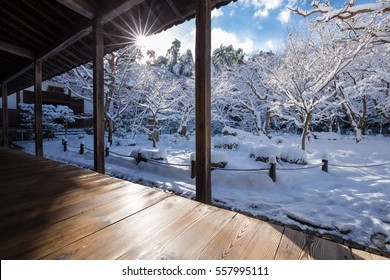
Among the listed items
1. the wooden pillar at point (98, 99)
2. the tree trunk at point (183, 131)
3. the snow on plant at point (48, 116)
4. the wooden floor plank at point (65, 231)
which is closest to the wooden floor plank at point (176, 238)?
the wooden floor plank at point (65, 231)

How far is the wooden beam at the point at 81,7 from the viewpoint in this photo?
10.9 feet

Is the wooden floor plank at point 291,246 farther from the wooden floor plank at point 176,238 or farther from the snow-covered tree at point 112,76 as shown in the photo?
the snow-covered tree at point 112,76

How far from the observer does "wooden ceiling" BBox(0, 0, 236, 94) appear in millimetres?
3359

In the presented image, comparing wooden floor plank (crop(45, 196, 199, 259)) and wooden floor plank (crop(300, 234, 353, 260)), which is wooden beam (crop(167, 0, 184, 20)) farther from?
wooden floor plank (crop(300, 234, 353, 260))

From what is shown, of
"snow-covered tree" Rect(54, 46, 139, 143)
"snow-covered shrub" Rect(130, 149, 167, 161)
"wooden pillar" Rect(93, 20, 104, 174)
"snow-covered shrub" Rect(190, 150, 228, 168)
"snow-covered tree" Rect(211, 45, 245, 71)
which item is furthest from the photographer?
"snow-covered tree" Rect(211, 45, 245, 71)

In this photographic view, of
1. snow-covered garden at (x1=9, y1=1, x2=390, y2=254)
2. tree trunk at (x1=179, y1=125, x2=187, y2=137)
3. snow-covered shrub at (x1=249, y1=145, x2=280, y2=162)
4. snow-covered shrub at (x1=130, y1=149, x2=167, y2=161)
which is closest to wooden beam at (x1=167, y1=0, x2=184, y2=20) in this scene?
snow-covered garden at (x1=9, y1=1, x2=390, y2=254)

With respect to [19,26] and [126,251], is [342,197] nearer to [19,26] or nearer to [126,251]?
[126,251]

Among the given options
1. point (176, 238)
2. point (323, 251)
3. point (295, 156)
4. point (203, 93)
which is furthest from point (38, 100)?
point (295, 156)

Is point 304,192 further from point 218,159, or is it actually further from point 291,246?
point 291,246

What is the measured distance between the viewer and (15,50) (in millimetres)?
5133

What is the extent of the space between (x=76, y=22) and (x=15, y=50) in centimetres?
238

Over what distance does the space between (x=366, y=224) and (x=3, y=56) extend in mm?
10182

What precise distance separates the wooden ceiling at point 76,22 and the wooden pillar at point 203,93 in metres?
0.51

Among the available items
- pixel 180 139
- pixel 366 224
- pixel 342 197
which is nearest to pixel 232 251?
pixel 366 224
